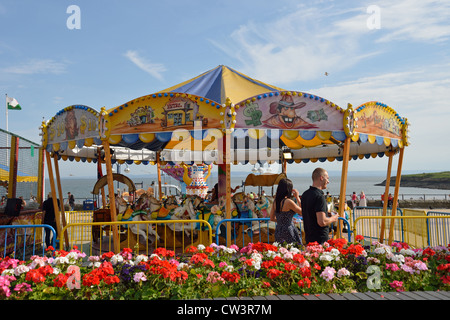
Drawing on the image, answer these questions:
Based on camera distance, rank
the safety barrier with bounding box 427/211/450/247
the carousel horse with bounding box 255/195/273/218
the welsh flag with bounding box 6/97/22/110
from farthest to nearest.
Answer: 1. the welsh flag with bounding box 6/97/22/110
2. the carousel horse with bounding box 255/195/273/218
3. the safety barrier with bounding box 427/211/450/247

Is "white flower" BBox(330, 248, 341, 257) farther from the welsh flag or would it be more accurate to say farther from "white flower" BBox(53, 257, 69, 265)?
the welsh flag

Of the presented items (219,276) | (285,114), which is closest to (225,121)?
(285,114)

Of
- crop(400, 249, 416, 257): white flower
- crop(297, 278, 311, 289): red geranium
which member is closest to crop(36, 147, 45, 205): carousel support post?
crop(297, 278, 311, 289): red geranium

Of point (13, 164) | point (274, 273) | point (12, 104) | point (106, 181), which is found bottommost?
point (274, 273)

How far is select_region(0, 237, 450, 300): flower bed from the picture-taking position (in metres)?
3.76

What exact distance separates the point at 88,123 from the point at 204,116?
251cm

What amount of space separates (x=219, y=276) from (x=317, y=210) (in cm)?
169

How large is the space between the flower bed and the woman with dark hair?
0.62m

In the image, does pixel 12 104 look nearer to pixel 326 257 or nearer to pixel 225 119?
pixel 225 119

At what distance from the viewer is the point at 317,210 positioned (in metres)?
4.93

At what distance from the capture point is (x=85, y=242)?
11609 mm

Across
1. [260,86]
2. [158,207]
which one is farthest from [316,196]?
[260,86]
